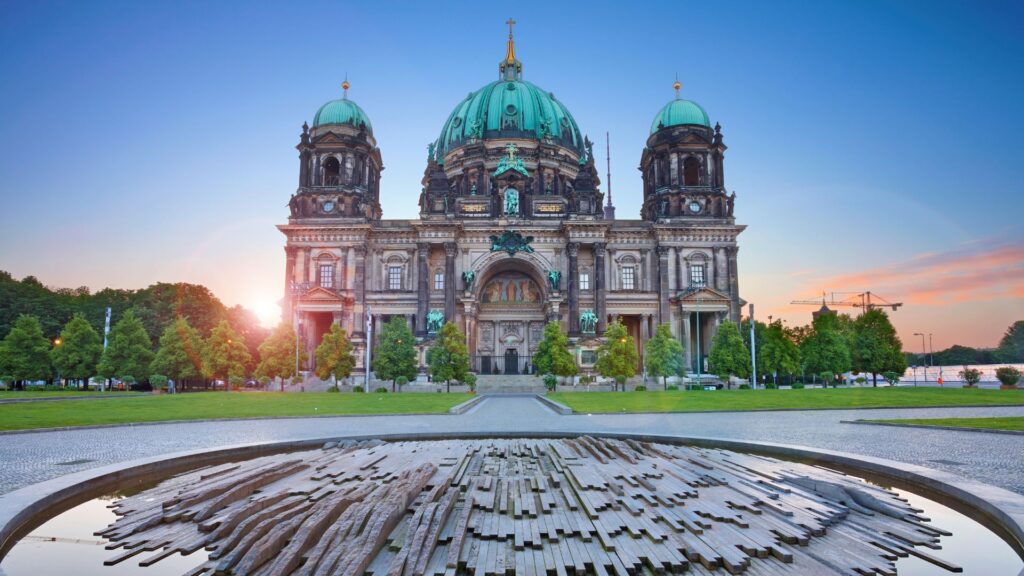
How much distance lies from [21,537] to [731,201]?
64.8 metres

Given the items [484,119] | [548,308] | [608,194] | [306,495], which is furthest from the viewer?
[608,194]

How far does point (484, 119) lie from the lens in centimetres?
7412

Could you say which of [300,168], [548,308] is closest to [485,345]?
[548,308]

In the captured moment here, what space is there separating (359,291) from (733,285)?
37225mm

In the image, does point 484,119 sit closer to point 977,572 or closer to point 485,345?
point 485,345

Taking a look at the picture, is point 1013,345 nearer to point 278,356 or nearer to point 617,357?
point 617,357

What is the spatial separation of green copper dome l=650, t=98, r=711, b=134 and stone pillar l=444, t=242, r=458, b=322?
1050 inches

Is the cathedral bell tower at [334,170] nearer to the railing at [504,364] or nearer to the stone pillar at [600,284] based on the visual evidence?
the railing at [504,364]

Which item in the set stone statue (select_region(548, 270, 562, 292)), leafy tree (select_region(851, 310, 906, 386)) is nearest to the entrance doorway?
stone statue (select_region(548, 270, 562, 292))

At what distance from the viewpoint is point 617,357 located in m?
48.8

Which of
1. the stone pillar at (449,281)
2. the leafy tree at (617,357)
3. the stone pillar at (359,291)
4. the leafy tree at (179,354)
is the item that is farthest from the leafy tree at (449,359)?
the leafy tree at (179,354)

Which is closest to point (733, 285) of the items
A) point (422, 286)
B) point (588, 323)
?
point (588, 323)

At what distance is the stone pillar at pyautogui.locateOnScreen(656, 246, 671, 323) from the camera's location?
2431 inches

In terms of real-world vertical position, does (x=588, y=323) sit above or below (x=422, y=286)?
below
